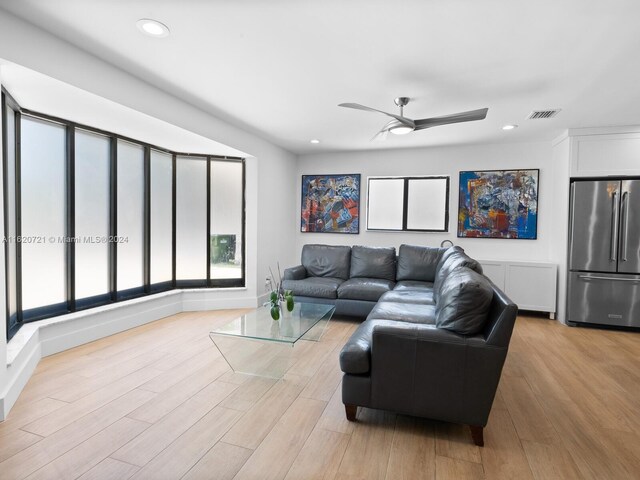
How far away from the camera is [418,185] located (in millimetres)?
5609

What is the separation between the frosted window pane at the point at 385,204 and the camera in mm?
5719

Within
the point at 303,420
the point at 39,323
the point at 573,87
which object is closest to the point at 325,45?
the point at 573,87

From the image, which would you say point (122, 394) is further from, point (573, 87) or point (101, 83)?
point (573, 87)

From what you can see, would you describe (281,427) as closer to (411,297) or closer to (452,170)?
(411,297)

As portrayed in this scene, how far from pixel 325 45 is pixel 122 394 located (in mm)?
2890

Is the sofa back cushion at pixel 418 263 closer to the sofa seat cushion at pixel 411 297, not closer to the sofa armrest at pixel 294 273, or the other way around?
the sofa seat cushion at pixel 411 297

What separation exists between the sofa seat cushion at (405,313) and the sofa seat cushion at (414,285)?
40.1 inches

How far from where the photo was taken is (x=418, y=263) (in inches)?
192

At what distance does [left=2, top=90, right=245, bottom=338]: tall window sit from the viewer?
3.03 meters

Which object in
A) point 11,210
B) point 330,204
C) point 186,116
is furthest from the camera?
point 330,204

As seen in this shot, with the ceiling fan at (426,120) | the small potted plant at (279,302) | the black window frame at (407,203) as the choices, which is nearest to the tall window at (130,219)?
the small potted plant at (279,302)

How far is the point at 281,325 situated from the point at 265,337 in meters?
0.44

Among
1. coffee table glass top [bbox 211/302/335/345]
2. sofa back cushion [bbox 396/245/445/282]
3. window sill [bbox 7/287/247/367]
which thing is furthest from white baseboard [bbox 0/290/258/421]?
sofa back cushion [bbox 396/245/445/282]

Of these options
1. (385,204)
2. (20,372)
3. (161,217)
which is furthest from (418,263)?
(20,372)
